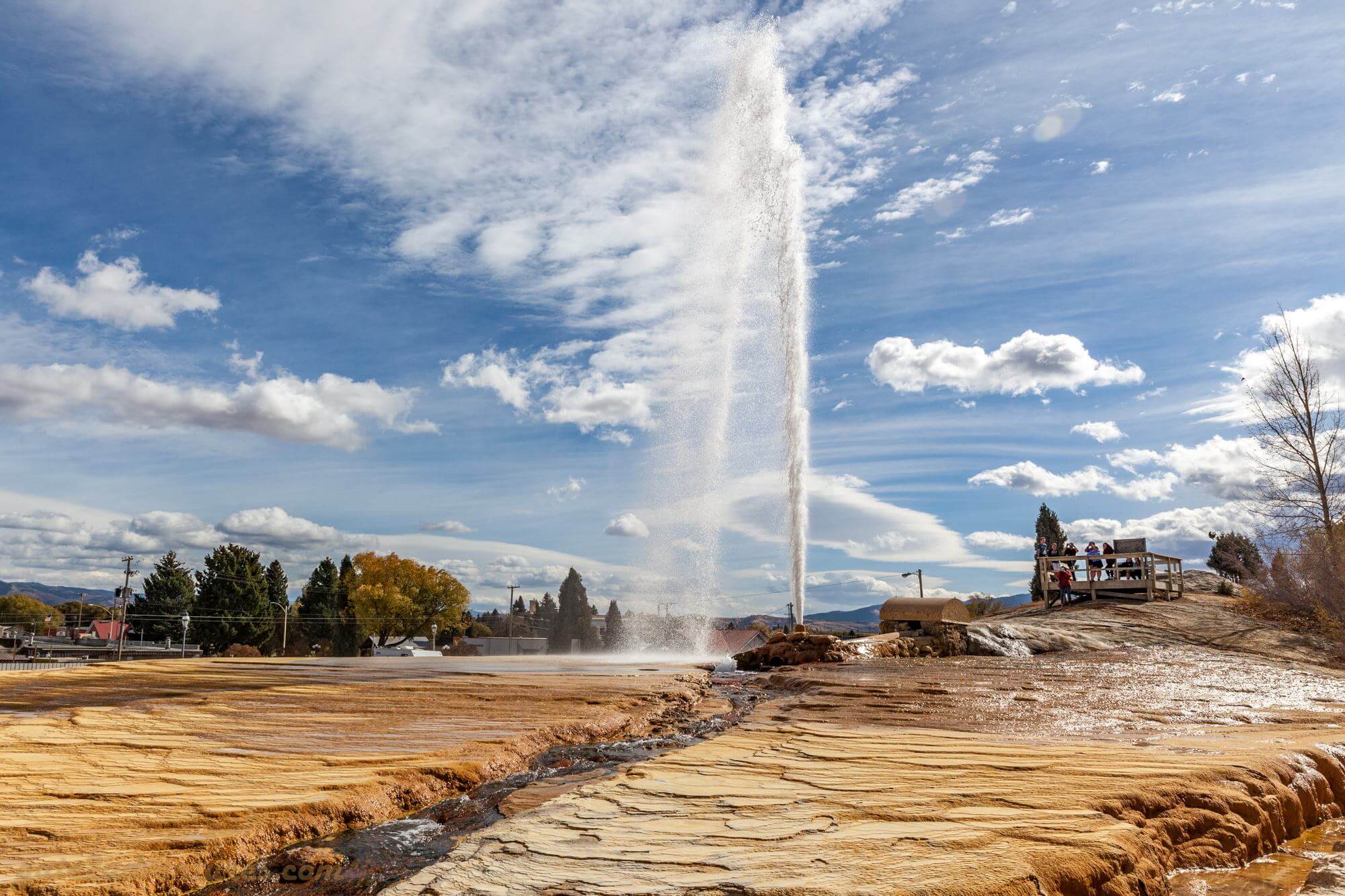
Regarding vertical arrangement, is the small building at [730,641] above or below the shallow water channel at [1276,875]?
below

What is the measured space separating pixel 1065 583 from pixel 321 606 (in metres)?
60.8

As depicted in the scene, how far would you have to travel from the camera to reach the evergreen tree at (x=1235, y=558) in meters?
22.8

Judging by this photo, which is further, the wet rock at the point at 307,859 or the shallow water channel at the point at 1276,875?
the wet rock at the point at 307,859

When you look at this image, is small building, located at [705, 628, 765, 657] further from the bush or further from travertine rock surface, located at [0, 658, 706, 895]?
travertine rock surface, located at [0, 658, 706, 895]

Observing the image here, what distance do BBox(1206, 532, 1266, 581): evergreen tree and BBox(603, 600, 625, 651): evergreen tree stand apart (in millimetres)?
28508

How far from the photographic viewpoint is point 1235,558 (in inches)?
976

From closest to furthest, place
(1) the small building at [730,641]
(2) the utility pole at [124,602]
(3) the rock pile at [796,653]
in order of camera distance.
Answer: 1. (3) the rock pile at [796,653]
2. (1) the small building at [730,641]
3. (2) the utility pole at [124,602]

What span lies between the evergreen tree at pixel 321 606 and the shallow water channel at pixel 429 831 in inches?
2563

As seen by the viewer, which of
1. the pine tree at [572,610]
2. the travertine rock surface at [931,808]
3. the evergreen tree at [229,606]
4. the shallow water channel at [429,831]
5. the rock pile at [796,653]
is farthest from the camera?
the pine tree at [572,610]

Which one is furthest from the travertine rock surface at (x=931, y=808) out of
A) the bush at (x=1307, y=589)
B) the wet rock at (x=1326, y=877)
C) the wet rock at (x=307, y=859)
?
the bush at (x=1307, y=589)

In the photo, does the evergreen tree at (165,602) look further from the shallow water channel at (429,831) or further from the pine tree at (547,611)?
the shallow water channel at (429,831)

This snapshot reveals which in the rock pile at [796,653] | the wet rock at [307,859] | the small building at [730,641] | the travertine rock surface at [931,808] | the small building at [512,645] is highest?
the travertine rock surface at [931,808]

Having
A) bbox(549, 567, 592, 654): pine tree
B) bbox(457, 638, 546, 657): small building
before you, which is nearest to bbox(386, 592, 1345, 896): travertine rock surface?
bbox(457, 638, 546, 657): small building

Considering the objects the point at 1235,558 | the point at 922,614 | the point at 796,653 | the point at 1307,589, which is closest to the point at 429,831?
the point at 796,653
